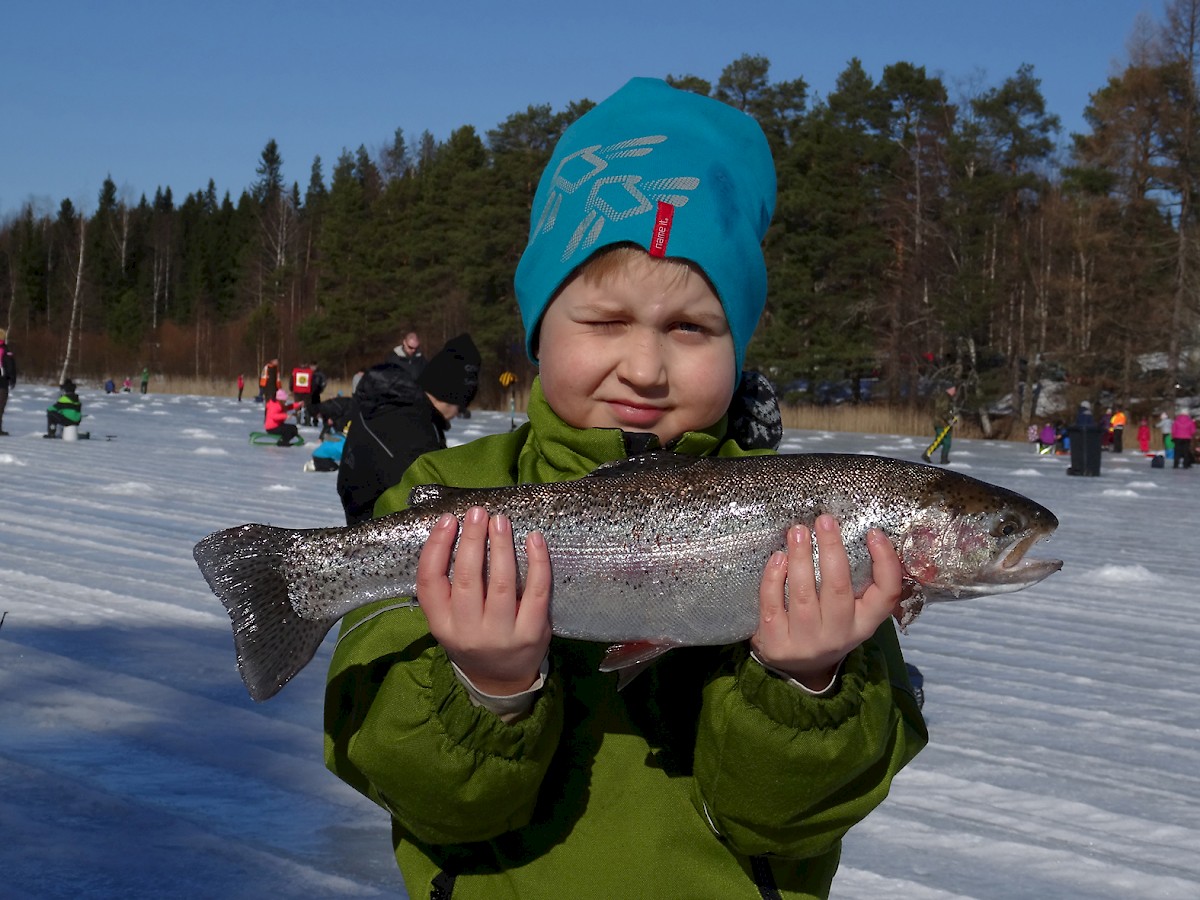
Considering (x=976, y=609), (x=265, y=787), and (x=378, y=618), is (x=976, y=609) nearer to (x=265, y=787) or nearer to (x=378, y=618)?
(x=265, y=787)

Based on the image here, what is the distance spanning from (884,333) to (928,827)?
5292 cm

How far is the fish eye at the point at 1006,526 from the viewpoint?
6.68ft

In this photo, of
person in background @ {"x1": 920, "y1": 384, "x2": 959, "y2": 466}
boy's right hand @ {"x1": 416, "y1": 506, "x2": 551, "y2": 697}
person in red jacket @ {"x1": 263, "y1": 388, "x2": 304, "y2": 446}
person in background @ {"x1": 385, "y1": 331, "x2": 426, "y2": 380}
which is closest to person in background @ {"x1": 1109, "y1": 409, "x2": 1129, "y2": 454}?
person in background @ {"x1": 920, "y1": 384, "x2": 959, "y2": 466}

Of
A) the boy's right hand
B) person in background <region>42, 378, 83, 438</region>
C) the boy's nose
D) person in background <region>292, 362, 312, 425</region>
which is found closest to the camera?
the boy's right hand

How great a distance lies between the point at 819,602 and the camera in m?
1.84

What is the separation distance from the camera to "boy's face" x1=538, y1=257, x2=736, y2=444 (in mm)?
2275

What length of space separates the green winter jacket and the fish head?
0.18 m

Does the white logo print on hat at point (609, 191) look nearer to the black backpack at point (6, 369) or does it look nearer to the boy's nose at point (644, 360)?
the boy's nose at point (644, 360)

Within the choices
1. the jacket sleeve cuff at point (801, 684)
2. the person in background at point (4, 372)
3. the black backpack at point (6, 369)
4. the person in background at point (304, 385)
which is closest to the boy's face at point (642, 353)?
the jacket sleeve cuff at point (801, 684)

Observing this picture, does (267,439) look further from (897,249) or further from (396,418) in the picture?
(897,249)

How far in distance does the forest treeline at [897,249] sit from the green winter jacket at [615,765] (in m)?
44.0

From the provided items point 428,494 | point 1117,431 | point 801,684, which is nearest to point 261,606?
point 428,494

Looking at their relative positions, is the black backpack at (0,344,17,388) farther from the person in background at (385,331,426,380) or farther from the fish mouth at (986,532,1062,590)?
the fish mouth at (986,532,1062,590)

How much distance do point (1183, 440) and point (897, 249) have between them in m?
29.6
